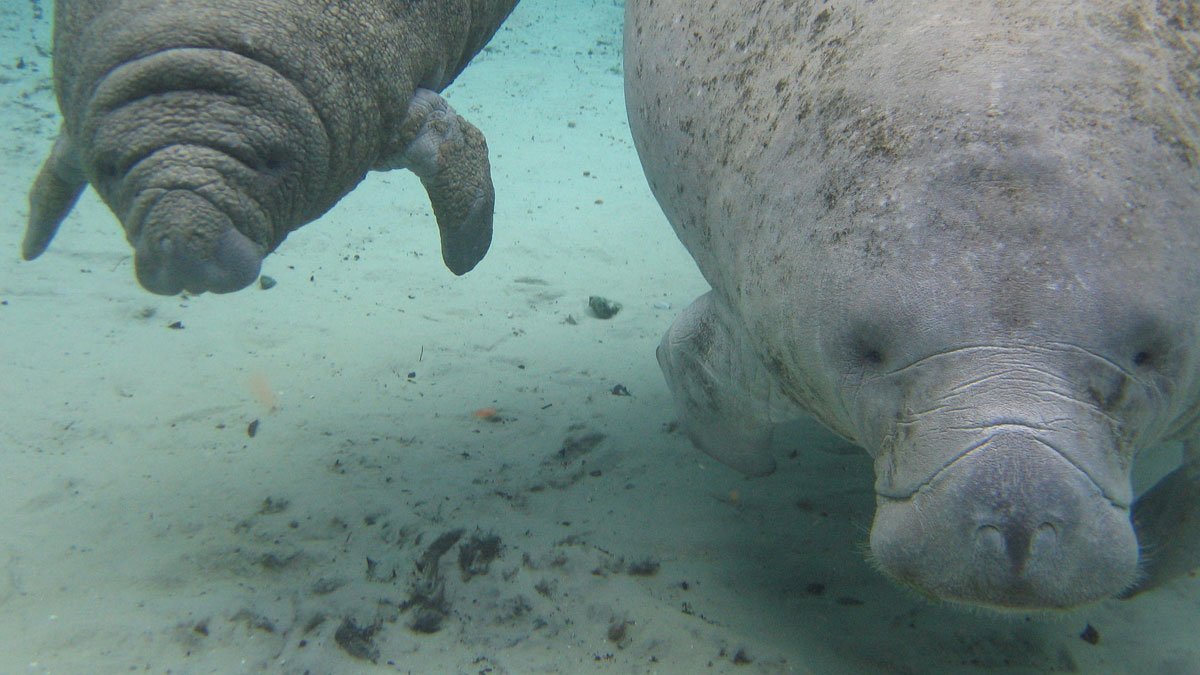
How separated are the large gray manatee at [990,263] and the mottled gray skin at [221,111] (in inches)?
67.5

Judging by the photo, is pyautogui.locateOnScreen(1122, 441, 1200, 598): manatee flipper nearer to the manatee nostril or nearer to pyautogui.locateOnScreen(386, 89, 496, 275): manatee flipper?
the manatee nostril

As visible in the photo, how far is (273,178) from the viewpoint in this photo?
9.80ft

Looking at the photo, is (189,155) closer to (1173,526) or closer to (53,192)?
(53,192)

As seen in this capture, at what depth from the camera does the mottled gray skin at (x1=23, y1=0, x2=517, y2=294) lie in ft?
8.77

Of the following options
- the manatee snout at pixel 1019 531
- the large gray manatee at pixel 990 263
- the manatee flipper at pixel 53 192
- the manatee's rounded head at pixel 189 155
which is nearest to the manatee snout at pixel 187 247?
the manatee's rounded head at pixel 189 155

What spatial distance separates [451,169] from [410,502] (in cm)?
166

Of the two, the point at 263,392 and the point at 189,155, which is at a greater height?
the point at 189,155

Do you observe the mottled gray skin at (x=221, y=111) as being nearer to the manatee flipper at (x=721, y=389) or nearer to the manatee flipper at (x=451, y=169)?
the manatee flipper at (x=451, y=169)

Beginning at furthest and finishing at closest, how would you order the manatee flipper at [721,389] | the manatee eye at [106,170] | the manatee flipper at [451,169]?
the manatee flipper at [451,169] → the manatee flipper at [721,389] → the manatee eye at [106,170]

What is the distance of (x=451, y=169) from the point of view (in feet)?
13.0

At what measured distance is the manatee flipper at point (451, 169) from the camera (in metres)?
3.77

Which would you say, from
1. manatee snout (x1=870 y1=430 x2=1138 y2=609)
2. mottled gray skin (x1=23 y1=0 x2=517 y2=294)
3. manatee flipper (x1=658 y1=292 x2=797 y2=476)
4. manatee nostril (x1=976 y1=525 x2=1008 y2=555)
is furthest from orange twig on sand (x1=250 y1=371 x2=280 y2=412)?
manatee nostril (x1=976 y1=525 x2=1008 y2=555)

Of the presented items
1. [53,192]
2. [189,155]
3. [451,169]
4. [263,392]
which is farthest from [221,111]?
[263,392]

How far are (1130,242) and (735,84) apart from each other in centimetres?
137
